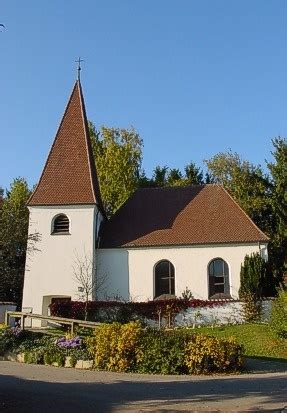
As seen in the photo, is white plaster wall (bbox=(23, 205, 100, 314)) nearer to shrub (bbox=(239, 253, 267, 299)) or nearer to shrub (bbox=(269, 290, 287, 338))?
shrub (bbox=(239, 253, 267, 299))

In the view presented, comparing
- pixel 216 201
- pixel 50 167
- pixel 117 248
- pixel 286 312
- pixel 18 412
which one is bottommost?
pixel 18 412

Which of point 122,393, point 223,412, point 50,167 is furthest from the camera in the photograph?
point 50,167

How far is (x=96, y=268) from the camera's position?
3130 centimetres

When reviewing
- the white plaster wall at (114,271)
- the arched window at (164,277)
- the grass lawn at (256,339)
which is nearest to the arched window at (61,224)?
the white plaster wall at (114,271)

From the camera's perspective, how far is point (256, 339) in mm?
21500

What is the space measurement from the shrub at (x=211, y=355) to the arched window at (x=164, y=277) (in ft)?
49.6

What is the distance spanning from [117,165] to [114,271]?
16.8 m

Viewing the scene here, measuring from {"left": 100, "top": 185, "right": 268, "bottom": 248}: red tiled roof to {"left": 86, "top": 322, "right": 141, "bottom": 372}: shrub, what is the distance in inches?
593

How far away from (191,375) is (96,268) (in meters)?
17.1

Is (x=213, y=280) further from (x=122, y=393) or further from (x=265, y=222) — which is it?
(x=122, y=393)

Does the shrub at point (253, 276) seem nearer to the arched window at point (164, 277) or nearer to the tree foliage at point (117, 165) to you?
the arched window at point (164, 277)

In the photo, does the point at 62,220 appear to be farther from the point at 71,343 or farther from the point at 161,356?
the point at 161,356

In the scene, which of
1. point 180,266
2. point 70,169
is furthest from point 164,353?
point 70,169

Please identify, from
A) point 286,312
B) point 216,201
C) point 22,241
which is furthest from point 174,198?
point 22,241
